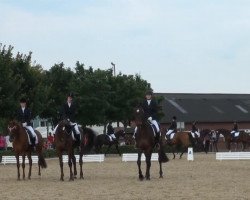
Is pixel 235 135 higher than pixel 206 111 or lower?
lower

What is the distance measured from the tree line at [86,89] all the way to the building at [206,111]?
1390 centimetres

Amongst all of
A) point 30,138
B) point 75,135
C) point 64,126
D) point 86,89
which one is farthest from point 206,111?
point 64,126

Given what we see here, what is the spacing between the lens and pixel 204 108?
88.6 metres

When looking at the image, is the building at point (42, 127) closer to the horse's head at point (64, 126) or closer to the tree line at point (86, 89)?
the tree line at point (86, 89)

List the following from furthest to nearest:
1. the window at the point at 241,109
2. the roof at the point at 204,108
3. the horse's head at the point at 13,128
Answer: the window at the point at 241,109, the roof at the point at 204,108, the horse's head at the point at 13,128

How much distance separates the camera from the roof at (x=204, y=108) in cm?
8488

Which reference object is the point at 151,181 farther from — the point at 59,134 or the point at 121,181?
the point at 59,134

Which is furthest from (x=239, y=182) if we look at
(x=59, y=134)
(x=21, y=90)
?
(x=21, y=90)

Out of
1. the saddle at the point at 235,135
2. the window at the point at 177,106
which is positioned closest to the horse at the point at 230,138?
the saddle at the point at 235,135

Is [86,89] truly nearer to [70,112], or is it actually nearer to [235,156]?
[235,156]

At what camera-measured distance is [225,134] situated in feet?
174

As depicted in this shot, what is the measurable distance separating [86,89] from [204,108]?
29.6 m

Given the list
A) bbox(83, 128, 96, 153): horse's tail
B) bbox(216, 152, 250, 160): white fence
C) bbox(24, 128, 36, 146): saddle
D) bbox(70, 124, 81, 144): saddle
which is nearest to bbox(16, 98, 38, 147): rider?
bbox(24, 128, 36, 146): saddle

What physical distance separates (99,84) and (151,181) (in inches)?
1665
